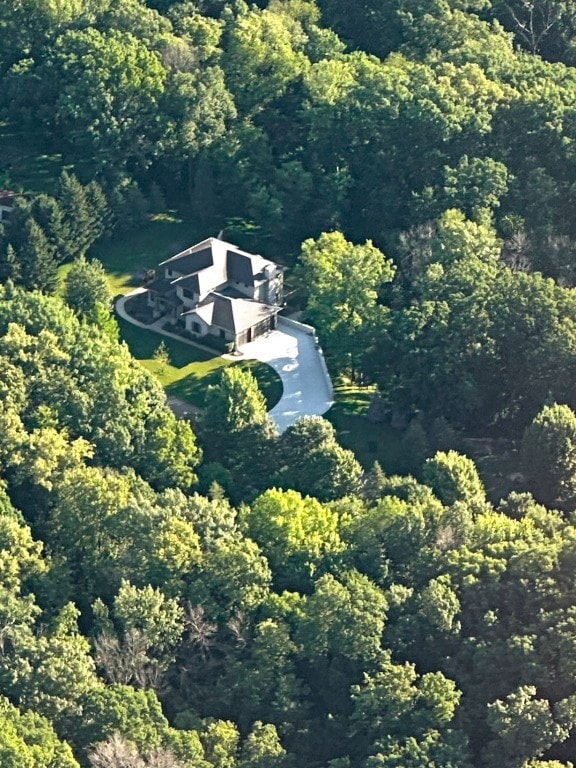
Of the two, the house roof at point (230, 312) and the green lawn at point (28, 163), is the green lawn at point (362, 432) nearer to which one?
the house roof at point (230, 312)

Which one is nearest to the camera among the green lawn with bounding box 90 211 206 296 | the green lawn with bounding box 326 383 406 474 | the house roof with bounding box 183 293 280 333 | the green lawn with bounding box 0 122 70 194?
the green lawn with bounding box 326 383 406 474

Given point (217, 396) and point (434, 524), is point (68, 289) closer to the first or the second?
point (217, 396)

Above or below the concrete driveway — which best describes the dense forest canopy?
above

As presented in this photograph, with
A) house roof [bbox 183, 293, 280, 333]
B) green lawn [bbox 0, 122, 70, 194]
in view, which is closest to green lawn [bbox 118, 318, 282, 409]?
house roof [bbox 183, 293, 280, 333]

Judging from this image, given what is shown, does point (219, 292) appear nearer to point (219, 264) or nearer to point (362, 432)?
point (219, 264)

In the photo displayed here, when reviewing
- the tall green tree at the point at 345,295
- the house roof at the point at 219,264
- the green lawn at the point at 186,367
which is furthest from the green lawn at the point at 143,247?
the tall green tree at the point at 345,295

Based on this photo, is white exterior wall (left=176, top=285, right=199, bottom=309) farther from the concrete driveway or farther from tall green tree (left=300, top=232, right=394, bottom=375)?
tall green tree (left=300, top=232, right=394, bottom=375)
